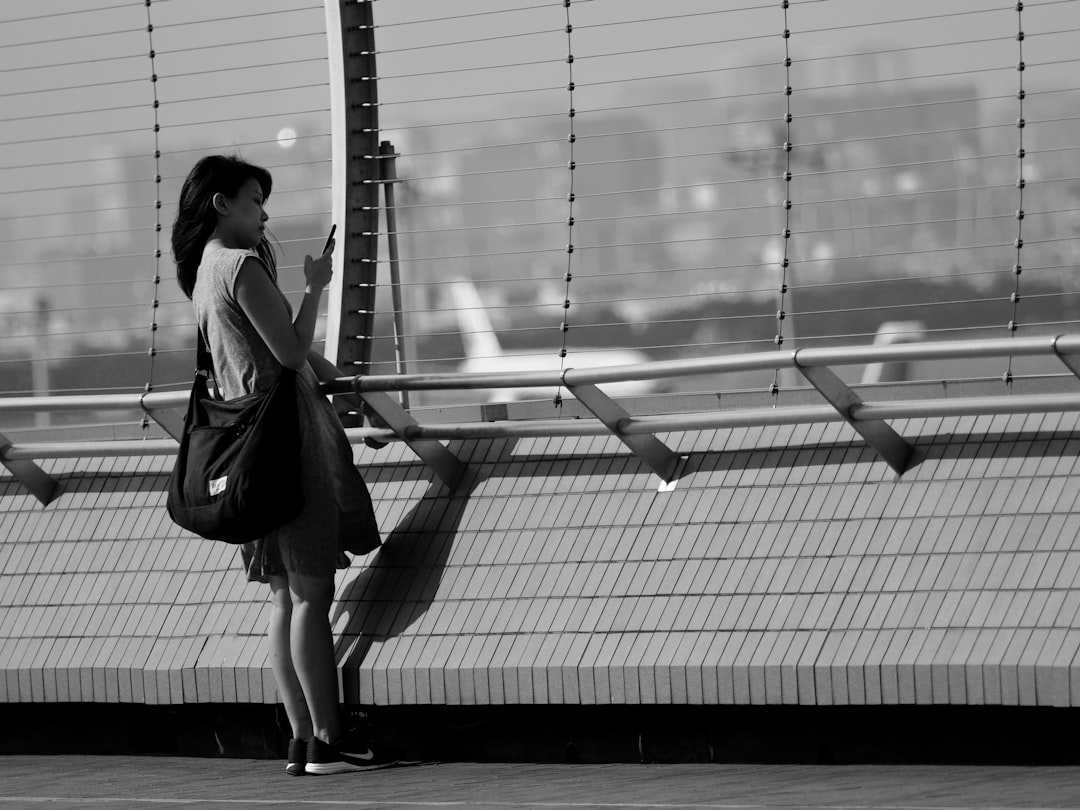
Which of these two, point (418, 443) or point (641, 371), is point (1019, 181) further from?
point (418, 443)

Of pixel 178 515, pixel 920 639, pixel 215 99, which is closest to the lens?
pixel 920 639

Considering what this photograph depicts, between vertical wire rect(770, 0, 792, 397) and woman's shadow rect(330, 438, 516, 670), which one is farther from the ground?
vertical wire rect(770, 0, 792, 397)

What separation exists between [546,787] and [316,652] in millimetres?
816

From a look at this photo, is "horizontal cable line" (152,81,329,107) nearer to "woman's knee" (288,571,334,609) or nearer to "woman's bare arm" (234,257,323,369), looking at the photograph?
"woman's bare arm" (234,257,323,369)

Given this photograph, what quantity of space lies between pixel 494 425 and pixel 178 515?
1004mm

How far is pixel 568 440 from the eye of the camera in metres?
5.59

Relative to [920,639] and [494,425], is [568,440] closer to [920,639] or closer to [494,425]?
[494,425]

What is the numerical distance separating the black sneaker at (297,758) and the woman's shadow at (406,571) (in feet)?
0.94

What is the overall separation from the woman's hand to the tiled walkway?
138 centimetres

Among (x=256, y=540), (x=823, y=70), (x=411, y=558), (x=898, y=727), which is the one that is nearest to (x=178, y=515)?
(x=256, y=540)

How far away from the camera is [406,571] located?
18.2 feet

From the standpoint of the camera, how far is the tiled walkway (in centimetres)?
422

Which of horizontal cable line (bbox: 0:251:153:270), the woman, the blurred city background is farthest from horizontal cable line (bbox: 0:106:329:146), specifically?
the woman

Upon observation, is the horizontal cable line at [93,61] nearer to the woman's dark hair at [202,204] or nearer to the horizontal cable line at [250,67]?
the horizontal cable line at [250,67]
